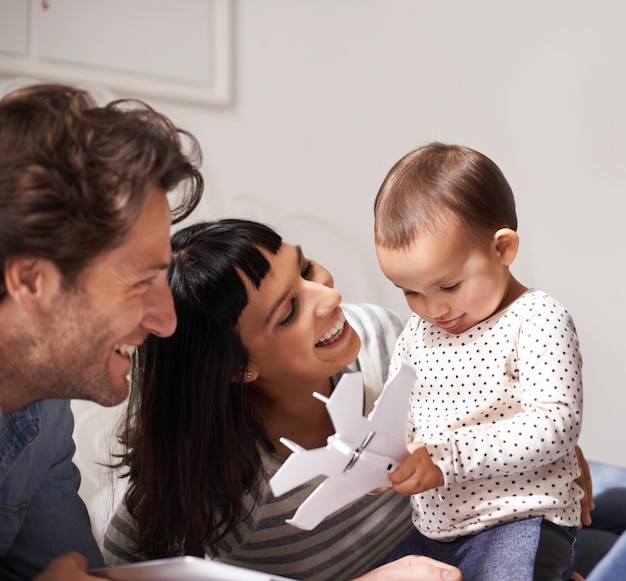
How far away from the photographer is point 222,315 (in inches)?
60.9

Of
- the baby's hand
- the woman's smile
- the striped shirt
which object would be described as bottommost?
the striped shirt

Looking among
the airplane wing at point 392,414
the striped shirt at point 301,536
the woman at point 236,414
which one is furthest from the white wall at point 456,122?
the airplane wing at point 392,414

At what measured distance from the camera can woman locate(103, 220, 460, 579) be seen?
1.56 meters

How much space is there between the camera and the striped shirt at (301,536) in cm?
166

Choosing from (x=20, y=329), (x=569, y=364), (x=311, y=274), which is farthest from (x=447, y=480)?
(x=20, y=329)

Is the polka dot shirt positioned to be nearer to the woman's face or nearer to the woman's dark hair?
the woman's face

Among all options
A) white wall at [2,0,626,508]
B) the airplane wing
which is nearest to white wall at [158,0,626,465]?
white wall at [2,0,626,508]

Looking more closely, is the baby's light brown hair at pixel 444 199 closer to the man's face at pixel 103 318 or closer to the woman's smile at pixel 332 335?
the woman's smile at pixel 332 335

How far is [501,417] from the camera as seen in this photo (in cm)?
137

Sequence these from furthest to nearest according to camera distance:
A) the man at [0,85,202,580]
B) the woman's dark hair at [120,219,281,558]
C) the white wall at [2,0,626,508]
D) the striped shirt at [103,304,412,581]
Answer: the white wall at [2,0,626,508] → the striped shirt at [103,304,412,581] → the woman's dark hair at [120,219,281,558] → the man at [0,85,202,580]

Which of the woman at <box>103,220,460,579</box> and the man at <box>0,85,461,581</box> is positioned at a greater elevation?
the man at <box>0,85,461,581</box>

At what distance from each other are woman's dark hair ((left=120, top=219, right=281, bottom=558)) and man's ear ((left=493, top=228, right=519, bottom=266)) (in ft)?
1.38

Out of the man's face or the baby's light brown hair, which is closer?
the man's face

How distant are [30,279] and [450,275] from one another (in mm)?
632
